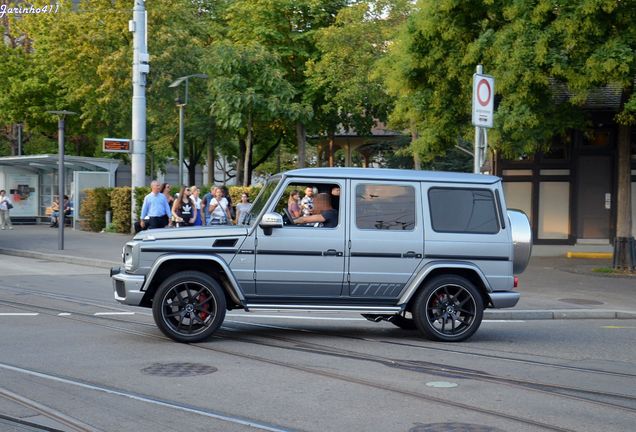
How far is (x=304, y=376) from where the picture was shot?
8320mm

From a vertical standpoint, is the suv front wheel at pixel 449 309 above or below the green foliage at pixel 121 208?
below

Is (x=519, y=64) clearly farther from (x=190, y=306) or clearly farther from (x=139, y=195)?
(x=139, y=195)

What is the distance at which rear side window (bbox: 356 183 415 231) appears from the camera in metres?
10.3

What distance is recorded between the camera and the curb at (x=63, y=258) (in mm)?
20781

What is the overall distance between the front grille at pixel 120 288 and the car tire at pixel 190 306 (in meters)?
0.39

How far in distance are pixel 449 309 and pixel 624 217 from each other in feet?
35.9

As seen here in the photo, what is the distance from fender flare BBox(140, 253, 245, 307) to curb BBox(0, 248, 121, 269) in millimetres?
10604

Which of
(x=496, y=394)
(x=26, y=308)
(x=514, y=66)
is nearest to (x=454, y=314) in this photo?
(x=496, y=394)

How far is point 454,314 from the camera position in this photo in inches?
417

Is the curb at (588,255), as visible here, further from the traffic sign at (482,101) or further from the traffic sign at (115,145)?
the traffic sign at (115,145)

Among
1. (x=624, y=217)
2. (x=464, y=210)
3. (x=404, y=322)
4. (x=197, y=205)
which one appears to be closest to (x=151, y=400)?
(x=464, y=210)

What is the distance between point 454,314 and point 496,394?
292 centimetres

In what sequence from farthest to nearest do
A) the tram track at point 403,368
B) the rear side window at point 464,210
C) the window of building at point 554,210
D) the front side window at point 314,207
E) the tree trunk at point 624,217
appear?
the window of building at point 554,210, the tree trunk at point 624,217, the rear side window at point 464,210, the front side window at point 314,207, the tram track at point 403,368

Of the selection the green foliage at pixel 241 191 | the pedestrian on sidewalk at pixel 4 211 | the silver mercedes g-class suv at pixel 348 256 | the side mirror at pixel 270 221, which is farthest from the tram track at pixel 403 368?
the pedestrian on sidewalk at pixel 4 211
